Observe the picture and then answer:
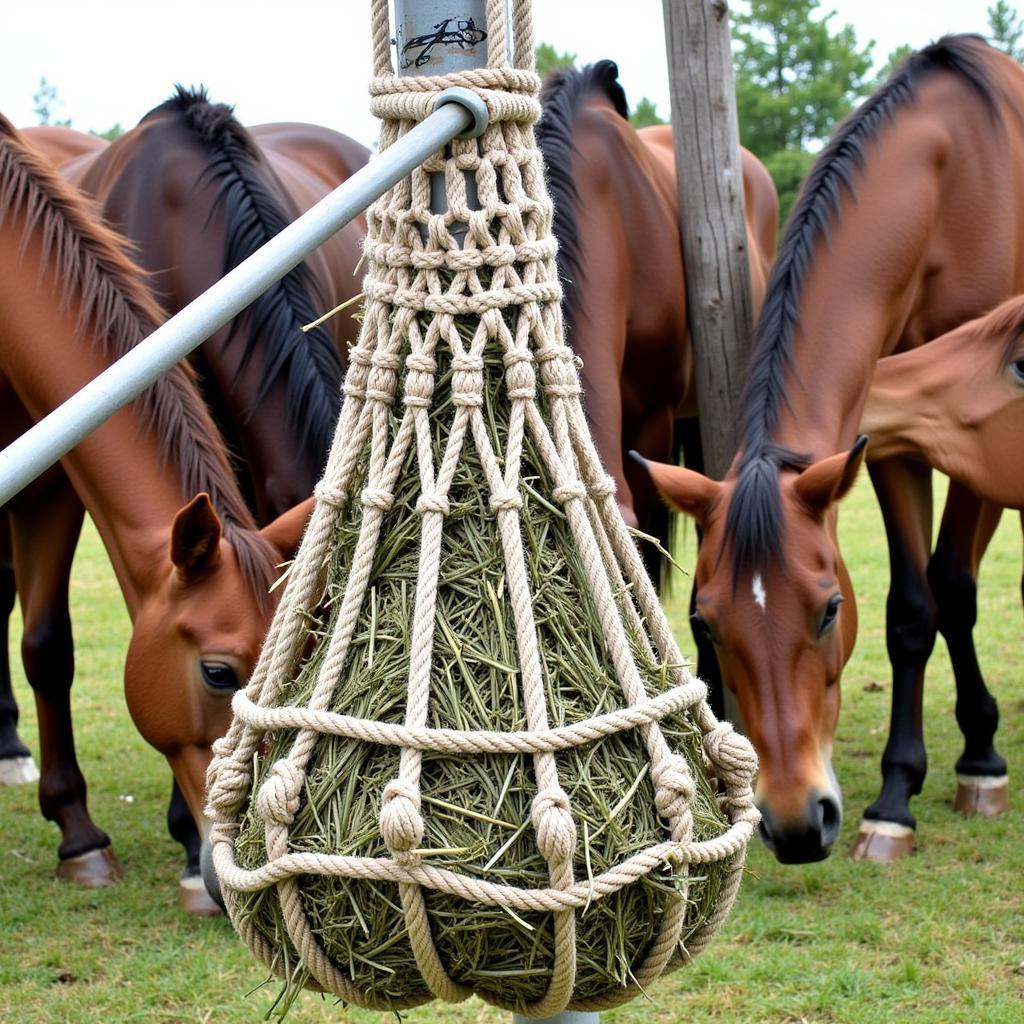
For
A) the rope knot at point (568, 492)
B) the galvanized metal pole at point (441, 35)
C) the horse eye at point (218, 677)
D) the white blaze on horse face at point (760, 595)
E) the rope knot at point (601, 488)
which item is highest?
the galvanized metal pole at point (441, 35)

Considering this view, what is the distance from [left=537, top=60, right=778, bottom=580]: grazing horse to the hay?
257cm

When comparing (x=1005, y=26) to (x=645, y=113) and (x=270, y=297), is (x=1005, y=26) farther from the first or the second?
(x=270, y=297)

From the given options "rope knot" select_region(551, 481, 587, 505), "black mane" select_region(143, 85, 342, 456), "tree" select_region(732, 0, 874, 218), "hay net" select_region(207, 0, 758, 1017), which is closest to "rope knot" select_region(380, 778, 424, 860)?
"hay net" select_region(207, 0, 758, 1017)

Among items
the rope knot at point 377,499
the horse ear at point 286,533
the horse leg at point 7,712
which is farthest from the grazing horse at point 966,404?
the horse leg at point 7,712

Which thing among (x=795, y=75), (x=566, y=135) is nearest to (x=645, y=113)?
(x=795, y=75)

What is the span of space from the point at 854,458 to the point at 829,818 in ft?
3.02

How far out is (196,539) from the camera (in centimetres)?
317

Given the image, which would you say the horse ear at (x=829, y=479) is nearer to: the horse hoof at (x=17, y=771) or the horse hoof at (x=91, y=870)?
the horse hoof at (x=91, y=870)

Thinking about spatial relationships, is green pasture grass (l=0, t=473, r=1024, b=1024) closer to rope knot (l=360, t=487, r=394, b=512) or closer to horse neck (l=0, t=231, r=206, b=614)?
horse neck (l=0, t=231, r=206, b=614)

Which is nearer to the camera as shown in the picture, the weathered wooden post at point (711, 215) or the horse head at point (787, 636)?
the horse head at point (787, 636)

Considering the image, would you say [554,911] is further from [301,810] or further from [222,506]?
[222,506]

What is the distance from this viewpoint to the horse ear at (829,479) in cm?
347

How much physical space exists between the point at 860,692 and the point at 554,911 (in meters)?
5.19

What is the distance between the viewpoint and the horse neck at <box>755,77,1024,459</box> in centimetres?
404
